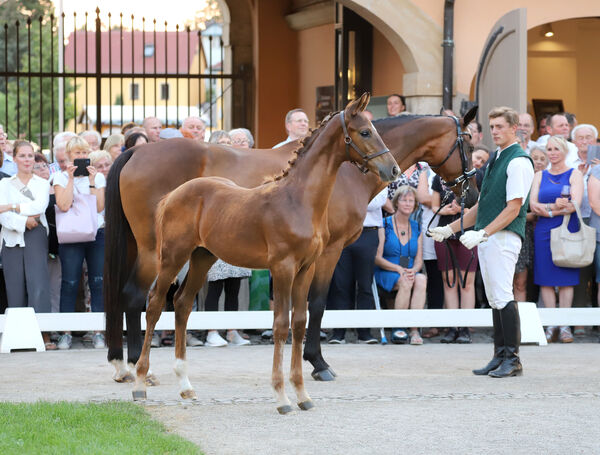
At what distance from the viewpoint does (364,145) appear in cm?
679

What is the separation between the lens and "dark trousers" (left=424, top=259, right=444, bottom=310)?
35.6ft

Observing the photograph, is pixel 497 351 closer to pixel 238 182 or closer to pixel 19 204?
pixel 238 182

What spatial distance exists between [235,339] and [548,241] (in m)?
3.18

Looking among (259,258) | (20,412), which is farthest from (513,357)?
(20,412)

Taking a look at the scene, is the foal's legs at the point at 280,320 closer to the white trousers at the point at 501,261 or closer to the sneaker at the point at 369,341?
the white trousers at the point at 501,261

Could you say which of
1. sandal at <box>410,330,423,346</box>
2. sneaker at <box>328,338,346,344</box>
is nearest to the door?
sandal at <box>410,330,423,346</box>

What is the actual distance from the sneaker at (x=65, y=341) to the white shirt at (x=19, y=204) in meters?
0.91

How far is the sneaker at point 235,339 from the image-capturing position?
1027cm

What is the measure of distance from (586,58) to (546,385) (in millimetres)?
12294

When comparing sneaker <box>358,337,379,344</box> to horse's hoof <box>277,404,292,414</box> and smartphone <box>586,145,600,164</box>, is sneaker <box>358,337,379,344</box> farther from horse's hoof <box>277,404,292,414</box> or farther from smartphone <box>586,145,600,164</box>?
horse's hoof <box>277,404,292,414</box>

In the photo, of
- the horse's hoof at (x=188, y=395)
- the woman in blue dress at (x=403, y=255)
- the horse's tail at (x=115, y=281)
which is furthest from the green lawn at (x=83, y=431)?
the woman in blue dress at (x=403, y=255)

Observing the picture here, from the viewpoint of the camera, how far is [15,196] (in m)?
9.92

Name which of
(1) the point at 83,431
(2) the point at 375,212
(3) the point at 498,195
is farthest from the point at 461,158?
(1) the point at 83,431

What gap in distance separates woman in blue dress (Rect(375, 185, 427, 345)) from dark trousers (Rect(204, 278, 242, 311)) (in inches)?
54.7
